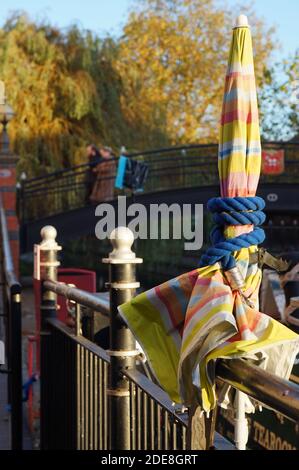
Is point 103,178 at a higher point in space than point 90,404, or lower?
higher

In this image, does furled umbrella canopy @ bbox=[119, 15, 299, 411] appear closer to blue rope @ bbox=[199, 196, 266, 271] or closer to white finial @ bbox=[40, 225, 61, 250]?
blue rope @ bbox=[199, 196, 266, 271]

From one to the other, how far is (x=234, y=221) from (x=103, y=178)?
20.8m

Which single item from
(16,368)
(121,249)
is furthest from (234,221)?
(16,368)

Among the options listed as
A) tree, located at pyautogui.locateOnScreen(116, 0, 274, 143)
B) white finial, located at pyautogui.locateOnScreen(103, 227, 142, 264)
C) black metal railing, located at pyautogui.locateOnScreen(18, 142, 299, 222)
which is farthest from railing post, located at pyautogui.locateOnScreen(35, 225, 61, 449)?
tree, located at pyautogui.locateOnScreen(116, 0, 274, 143)

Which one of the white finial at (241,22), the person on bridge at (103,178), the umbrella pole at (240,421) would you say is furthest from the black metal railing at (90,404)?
the person on bridge at (103,178)

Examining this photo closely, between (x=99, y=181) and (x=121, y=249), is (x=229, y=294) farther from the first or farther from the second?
(x=99, y=181)

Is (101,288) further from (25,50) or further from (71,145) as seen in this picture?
(25,50)

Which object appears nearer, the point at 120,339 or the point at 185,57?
the point at 120,339

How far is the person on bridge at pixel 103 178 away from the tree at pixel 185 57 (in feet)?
31.9

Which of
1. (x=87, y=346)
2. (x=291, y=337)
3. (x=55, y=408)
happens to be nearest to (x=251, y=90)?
(x=291, y=337)

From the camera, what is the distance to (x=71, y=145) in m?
26.2

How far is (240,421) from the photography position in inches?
82.3

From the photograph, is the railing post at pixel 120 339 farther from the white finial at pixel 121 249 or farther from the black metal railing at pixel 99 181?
the black metal railing at pixel 99 181

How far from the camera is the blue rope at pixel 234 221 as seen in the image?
2037 mm
